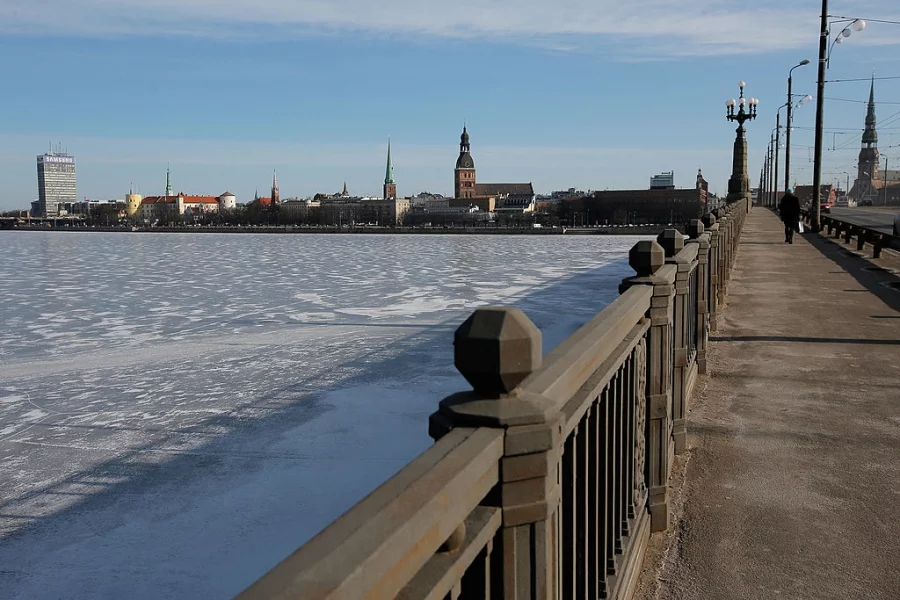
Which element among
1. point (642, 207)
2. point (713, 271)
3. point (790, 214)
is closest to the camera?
point (713, 271)

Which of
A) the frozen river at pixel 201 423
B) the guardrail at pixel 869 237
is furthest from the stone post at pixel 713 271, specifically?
the guardrail at pixel 869 237

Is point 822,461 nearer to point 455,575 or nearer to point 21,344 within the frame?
point 455,575

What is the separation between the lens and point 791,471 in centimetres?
490

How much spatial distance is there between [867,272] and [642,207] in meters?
164

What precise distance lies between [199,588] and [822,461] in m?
3.78

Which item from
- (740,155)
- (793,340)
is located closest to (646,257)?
(793,340)

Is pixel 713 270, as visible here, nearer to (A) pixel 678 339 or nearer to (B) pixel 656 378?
(A) pixel 678 339

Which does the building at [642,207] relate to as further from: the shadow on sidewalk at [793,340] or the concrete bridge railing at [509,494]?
the concrete bridge railing at [509,494]

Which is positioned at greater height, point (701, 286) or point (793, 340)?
point (701, 286)

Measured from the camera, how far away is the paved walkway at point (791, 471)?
12.0ft

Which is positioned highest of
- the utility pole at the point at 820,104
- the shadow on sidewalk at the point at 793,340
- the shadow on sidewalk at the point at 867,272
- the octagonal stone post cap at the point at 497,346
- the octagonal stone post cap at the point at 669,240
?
the utility pole at the point at 820,104

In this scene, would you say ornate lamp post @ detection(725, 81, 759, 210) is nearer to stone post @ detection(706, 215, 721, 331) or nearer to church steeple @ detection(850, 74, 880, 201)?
stone post @ detection(706, 215, 721, 331)

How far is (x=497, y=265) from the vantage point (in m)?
32.3

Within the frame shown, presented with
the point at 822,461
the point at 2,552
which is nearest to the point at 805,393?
the point at 822,461
